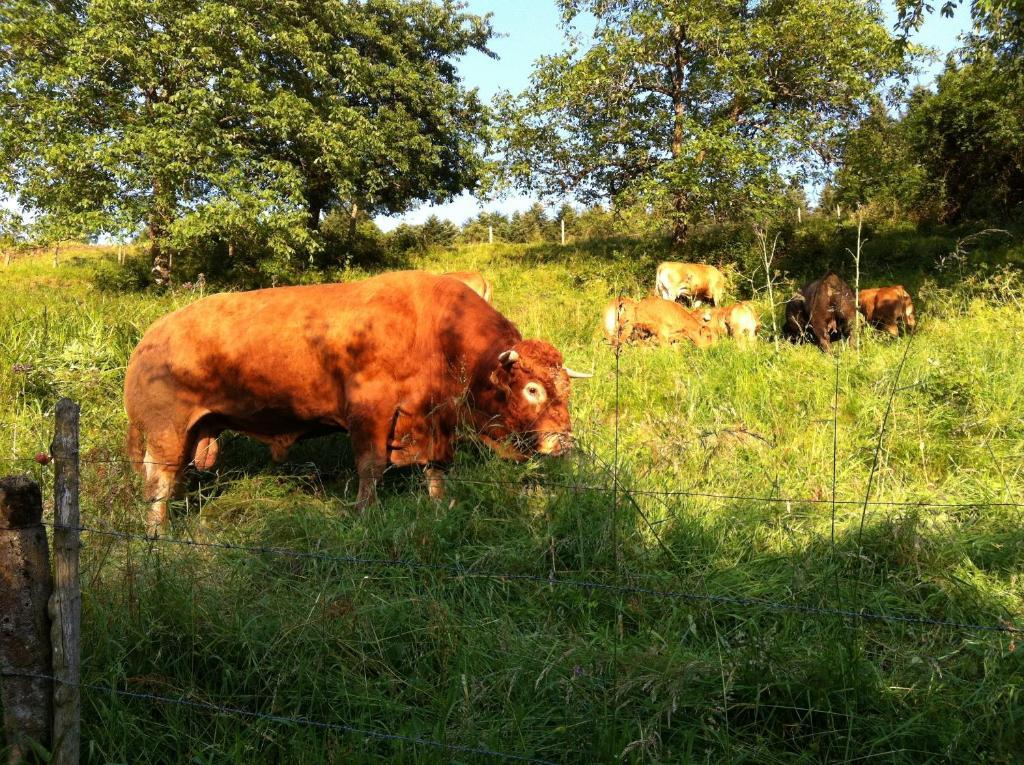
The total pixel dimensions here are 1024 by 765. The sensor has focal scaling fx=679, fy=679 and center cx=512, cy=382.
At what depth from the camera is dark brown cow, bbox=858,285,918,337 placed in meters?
9.77

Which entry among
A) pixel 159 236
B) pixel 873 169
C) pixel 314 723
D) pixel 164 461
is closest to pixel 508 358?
pixel 164 461

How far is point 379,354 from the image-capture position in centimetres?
518

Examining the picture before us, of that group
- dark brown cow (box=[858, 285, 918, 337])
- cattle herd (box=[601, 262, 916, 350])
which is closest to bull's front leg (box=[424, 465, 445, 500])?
cattle herd (box=[601, 262, 916, 350])

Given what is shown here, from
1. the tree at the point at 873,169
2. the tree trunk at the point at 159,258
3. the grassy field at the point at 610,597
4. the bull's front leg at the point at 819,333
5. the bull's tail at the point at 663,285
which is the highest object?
the tree at the point at 873,169

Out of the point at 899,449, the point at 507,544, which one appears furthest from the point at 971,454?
the point at 507,544

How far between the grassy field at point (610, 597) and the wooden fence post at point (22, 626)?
254 mm

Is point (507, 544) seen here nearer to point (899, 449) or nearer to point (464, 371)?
point (464, 371)

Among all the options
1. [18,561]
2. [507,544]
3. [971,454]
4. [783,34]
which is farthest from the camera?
[783,34]

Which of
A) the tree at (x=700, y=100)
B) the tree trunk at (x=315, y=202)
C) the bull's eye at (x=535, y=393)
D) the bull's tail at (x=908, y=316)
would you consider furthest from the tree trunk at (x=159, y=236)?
the bull's tail at (x=908, y=316)

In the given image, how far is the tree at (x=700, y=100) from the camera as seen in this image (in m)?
15.3

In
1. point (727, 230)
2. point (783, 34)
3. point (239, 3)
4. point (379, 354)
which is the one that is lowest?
point (379, 354)

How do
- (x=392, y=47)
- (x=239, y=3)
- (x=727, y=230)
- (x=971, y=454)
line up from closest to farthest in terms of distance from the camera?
1. (x=971, y=454)
2. (x=239, y=3)
3. (x=727, y=230)
4. (x=392, y=47)

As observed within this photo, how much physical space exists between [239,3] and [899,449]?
18411 millimetres

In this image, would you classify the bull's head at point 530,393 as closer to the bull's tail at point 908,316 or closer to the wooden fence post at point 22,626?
the wooden fence post at point 22,626
